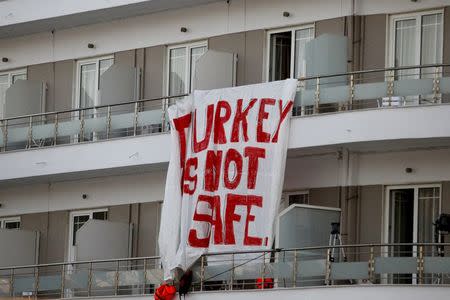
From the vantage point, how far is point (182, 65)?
44531 mm

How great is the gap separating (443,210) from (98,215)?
942 centimetres

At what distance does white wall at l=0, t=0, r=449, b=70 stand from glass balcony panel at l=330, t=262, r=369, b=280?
19.9 ft

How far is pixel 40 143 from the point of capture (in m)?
45.7

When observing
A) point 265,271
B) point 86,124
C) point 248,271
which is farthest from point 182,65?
point 265,271

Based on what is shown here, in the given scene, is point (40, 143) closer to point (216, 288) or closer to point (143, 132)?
point (143, 132)

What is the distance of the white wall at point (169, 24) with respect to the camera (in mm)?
41875

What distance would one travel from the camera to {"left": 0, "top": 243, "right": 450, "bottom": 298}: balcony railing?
3803cm

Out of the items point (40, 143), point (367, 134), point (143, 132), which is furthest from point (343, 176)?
point (40, 143)

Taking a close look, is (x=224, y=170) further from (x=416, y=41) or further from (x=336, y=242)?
(x=416, y=41)

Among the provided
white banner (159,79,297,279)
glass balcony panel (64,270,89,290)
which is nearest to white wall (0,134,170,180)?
white banner (159,79,297,279)

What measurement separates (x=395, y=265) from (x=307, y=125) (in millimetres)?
3934

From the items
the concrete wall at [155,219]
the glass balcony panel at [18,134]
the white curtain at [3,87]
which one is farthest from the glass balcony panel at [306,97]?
the white curtain at [3,87]

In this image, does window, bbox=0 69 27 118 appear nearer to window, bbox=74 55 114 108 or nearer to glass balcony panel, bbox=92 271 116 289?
window, bbox=74 55 114 108

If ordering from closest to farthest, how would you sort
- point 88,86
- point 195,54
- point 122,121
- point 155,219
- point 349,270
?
point 349,270 < point 122,121 < point 155,219 < point 195,54 < point 88,86
